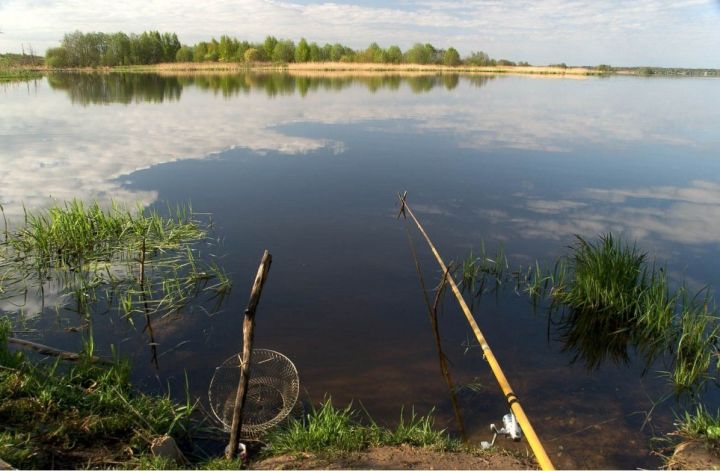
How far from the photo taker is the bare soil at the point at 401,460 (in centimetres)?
303

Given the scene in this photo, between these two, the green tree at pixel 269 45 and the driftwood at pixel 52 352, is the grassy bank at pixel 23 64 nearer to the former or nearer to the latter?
the green tree at pixel 269 45

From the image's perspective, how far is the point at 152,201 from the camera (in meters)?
A: 9.33

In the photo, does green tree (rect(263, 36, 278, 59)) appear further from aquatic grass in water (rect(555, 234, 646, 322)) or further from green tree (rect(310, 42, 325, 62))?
aquatic grass in water (rect(555, 234, 646, 322))

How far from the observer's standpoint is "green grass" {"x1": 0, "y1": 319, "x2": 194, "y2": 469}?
2938mm

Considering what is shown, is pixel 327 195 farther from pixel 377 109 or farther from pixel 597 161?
pixel 377 109

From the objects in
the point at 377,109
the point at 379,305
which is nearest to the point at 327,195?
the point at 379,305

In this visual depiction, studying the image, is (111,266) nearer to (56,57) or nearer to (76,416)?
(76,416)

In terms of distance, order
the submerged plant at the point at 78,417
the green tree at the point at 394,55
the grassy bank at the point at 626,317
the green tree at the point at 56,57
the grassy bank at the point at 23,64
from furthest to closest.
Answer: the green tree at the point at 394,55 < the green tree at the point at 56,57 < the grassy bank at the point at 23,64 < the grassy bank at the point at 626,317 < the submerged plant at the point at 78,417

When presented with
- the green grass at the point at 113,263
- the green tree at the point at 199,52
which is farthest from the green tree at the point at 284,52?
the green grass at the point at 113,263

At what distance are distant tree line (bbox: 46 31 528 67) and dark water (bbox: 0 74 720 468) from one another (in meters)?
51.2

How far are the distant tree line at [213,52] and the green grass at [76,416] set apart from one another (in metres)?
71.8

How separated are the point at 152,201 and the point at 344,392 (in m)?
Result: 6.87

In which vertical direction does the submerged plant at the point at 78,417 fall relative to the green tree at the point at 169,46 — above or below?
below

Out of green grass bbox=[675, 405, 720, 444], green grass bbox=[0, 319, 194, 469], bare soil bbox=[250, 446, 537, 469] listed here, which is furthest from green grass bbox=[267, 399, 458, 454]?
green grass bbox=[675, 405, 720, 444]
